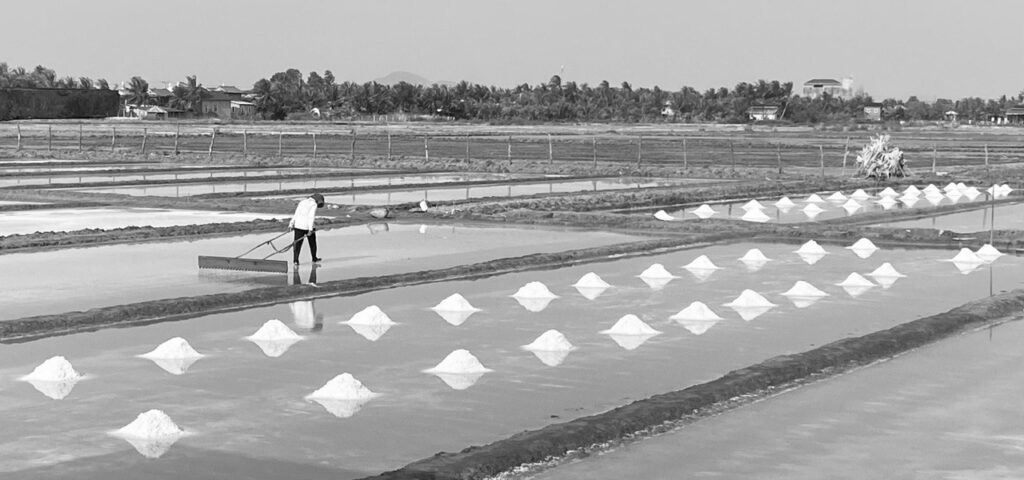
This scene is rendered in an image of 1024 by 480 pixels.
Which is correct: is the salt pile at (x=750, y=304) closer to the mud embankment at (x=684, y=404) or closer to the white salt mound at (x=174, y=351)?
the mud embankment at (x=684, y=404)

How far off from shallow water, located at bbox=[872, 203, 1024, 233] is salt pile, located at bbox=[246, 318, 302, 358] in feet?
51.2

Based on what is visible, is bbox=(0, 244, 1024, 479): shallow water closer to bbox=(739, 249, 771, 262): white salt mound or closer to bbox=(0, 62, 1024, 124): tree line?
bbox=(739, 249, 771, 262): white salt mound

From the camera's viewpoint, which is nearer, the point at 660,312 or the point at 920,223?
the point at 660,312

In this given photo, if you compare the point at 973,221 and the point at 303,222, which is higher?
the point at 303,222

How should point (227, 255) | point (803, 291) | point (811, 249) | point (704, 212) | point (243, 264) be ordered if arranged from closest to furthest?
point (803, 291)
point (243, 264)
point (227, 255)
point (811, 249)
point (704, 212)

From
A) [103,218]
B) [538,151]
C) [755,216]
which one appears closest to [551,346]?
[103,218]

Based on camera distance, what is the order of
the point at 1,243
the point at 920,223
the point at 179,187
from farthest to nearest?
the point at 179,187
the point at 920,223
the point at 1,243

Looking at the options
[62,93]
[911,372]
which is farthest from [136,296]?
[62,93]

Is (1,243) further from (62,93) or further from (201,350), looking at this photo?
(62,93)

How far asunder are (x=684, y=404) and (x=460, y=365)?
87.3 inches

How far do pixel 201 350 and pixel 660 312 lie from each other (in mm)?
5075

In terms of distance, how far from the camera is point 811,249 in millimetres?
22125

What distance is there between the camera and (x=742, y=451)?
9.25 meters

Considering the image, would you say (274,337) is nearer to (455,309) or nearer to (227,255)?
(455,309)
